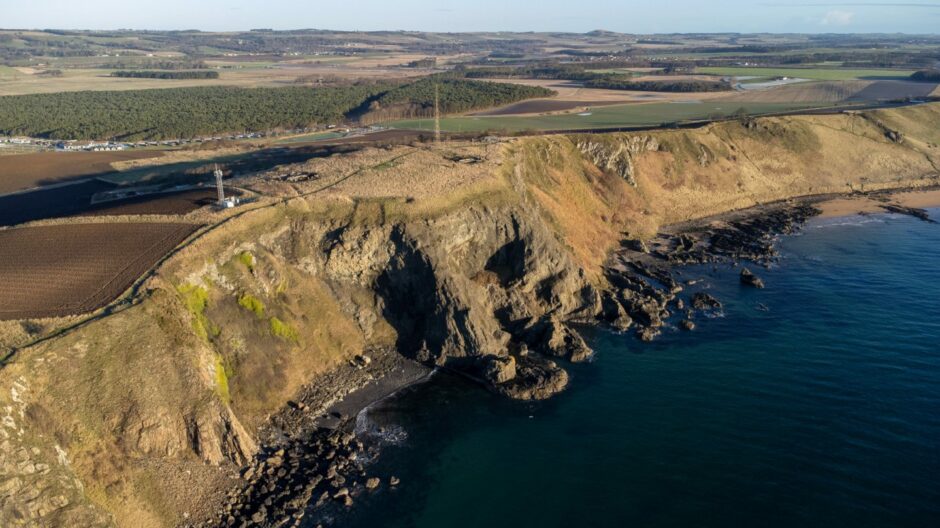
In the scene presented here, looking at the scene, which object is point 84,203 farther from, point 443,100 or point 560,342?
point 443,100

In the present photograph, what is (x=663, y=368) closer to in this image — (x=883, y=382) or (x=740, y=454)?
(x=740, y=454)

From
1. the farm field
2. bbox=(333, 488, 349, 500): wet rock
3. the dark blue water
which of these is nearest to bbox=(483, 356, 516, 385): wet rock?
the dark blue water

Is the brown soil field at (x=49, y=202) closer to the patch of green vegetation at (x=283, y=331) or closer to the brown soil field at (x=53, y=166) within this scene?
the brown soil field at (x=53, y=166)

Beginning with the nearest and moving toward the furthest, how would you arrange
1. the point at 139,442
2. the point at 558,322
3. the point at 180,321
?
the point at 139,442
the point at 180,321
the point at 558,322

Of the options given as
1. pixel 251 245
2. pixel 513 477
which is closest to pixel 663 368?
pixel 513 477

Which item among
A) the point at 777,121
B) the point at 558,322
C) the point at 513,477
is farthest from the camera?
the point at 777,121

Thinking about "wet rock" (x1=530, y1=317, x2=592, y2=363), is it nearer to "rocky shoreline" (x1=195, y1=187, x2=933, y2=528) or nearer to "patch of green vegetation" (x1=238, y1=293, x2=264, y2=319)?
"rocky shoreline" (x1=195, y1=187, x2=933, y2=528)
